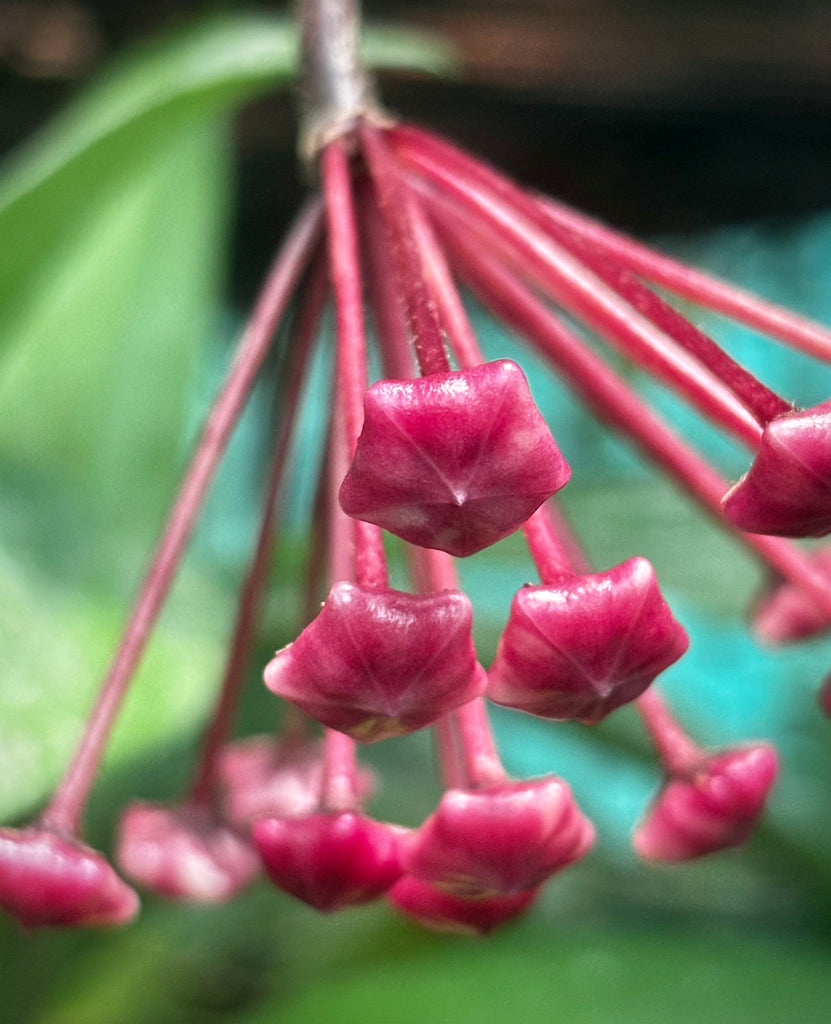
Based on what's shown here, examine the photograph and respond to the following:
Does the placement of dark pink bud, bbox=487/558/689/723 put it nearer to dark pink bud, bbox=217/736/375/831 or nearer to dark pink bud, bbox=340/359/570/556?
dark pink bud, bbox=340/359/570/556

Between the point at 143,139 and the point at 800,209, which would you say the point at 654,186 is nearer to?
the point at 800,209

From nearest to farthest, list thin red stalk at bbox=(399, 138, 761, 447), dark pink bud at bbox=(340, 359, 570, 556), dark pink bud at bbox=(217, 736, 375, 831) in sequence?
dark pink bud at bbox=(340, 359, 570, 556) < thin red stalk at bbox=(399, 138, 761, 447) < dark pink bud at bbox=(217, 736, 375, 831)

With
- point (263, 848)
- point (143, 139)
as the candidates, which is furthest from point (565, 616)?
point (143, 139)

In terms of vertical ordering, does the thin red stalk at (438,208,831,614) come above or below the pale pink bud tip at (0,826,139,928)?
above

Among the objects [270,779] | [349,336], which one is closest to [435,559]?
[349,336]

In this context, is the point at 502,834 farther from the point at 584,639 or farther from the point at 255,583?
the point at 255,583

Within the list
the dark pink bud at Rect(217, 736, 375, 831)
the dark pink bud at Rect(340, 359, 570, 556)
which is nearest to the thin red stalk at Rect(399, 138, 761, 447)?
the dark pink bud at Rect(340, 359, 570, 556)
